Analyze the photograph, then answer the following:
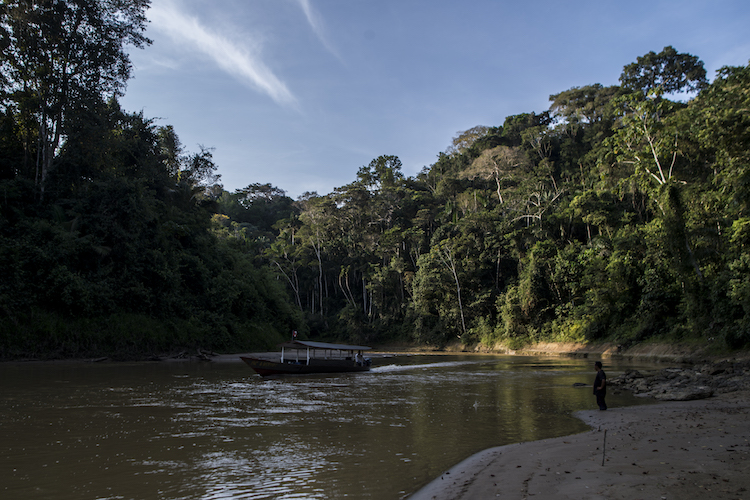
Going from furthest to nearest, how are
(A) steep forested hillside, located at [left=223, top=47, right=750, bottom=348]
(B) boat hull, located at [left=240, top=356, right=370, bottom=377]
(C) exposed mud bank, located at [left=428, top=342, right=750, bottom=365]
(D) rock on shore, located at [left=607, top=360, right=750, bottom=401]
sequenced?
(A) steep forested hillside, located at [left=223, top=47, right=750, bottom=348]
(C) exposed mud bank, located at [left=428, top=342, right=750, bottom=365]
(B) boat hull, located at [left=240, top=356, right=370, bottom=377]
(D) rock on shore, located at [left=607, top=360, right=750, bottom=401]

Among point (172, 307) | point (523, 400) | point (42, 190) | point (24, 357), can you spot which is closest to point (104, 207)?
point (42, 190)

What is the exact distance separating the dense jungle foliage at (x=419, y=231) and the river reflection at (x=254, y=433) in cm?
1055

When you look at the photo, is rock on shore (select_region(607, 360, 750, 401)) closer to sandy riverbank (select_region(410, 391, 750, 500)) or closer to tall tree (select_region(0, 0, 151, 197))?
sandy riverbank (select_region(410, 391, 750, 500))

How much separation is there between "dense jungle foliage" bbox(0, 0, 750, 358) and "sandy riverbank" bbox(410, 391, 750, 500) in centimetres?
1523

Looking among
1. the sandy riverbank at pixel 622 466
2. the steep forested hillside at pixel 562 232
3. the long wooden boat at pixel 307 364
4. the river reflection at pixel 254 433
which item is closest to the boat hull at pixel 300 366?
the long wooden boat at pixel 307 364

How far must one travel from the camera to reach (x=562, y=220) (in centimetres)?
3816

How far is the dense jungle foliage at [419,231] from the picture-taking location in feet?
76.9

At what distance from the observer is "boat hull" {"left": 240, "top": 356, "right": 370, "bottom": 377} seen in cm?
1969

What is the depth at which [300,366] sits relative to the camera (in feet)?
69.8

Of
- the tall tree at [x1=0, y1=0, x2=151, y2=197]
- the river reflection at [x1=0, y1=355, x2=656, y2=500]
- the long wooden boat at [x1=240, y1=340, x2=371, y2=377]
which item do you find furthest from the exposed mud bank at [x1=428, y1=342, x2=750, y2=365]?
the tall tree at [x1=0, y1=0, x2=151, y2=197]

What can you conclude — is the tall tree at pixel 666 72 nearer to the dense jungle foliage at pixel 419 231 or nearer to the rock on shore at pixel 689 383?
the dense jungle foliage at pixel 419 231

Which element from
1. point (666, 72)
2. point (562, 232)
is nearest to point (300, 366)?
point (562, 232)

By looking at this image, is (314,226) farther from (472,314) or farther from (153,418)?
(153,418)

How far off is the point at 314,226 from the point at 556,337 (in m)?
32.9
